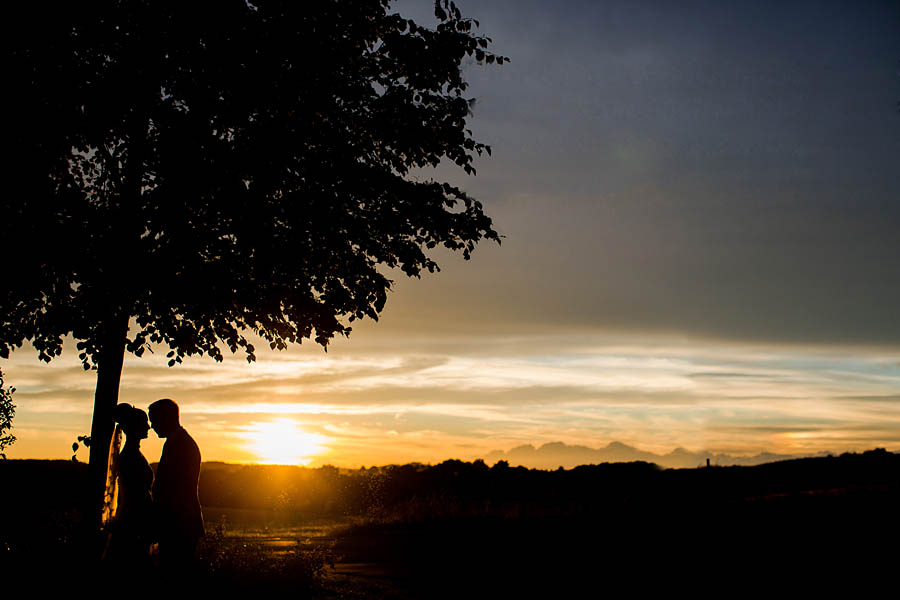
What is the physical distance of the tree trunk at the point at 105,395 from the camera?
12.2 m

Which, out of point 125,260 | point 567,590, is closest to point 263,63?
point 125,260

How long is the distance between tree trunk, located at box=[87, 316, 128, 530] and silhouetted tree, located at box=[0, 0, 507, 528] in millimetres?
28

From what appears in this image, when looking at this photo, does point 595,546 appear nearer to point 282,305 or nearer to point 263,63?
point 282,305

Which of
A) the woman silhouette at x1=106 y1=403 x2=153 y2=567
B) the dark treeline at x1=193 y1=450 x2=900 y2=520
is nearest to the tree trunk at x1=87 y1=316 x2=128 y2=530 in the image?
the woman silhouette at x1=106 y1=403 x2=153 y2=567

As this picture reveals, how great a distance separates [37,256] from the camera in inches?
454

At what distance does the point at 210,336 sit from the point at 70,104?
14.7ft

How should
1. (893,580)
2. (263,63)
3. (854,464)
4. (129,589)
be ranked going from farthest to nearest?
(854,464) → (263,63) → (893,580) → (129,589)

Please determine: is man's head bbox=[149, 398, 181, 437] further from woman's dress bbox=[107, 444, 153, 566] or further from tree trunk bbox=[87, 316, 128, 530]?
tree trunk bbox=[87, 316, 128, 530]

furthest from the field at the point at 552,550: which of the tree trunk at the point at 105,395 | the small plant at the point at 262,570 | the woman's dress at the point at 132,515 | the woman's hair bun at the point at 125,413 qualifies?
the woman's hair bun at the point at 125,413

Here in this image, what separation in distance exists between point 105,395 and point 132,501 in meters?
5.30

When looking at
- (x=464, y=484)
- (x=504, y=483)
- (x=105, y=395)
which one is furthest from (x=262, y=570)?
(x=464, y=484)

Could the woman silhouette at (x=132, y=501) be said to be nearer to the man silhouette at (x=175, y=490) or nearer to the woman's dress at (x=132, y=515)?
the woman's dress at (x=132, y=515)

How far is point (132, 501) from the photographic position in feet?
25.7

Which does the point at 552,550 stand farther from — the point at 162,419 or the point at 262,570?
the point at 162,419
